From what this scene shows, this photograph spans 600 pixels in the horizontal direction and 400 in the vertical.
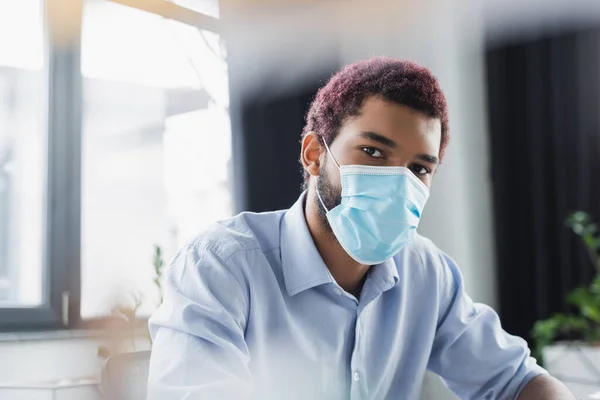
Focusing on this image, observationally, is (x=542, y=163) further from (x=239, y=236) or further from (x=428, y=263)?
(x=239, y=236)

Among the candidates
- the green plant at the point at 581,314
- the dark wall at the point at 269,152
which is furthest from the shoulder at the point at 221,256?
the green plant at the point at 581,314

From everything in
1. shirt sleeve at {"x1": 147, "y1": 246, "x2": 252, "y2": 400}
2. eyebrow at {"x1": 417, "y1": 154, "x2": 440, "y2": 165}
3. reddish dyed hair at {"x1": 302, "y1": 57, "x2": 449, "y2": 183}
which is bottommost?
shirt sleeve at {"x1": 147, "y1": 246, "x2": 252, "y2": 400}

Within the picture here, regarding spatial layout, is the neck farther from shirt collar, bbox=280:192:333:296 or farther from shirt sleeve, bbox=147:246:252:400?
shirt sleeve, bbox=147:246:252:400

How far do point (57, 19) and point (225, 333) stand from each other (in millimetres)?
426

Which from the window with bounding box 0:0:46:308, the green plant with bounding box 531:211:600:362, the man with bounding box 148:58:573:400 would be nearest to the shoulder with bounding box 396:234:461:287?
the man with bounding box 148:58:573:400

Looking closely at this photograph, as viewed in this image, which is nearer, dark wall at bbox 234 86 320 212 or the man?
the man

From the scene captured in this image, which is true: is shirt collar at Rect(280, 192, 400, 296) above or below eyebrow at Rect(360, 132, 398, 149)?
below

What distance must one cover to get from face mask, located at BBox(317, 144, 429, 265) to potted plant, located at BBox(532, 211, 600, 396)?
1.07 m

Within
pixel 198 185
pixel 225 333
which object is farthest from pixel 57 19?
pixel 198 185

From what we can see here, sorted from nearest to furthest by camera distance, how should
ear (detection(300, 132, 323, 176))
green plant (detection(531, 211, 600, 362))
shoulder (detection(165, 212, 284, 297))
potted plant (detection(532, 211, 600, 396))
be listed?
shoulder (detection(165, 212, 284, 297)) < ear (detection(300, 132, 323, 176)) < potted plant (detection(532, 211, 600, 396)) < green plant (detection(531, 211, 600, 362))

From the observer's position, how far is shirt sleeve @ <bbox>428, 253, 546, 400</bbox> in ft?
3.60

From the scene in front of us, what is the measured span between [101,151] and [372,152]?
58 cm

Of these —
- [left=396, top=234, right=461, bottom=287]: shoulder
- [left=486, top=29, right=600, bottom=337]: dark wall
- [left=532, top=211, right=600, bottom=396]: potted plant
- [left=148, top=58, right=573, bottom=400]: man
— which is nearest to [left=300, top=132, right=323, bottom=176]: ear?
[left=148, top=58, right=573, bottom=400]: man

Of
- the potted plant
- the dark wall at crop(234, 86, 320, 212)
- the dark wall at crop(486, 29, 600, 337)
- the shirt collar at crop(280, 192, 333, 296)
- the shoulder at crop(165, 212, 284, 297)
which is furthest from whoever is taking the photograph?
→ the dark wall at crop(486, 29, 600, 337)
